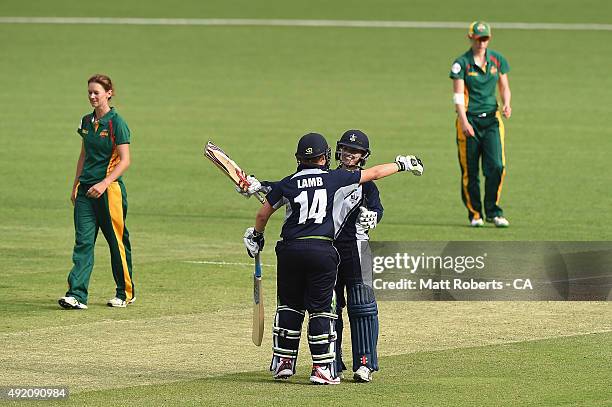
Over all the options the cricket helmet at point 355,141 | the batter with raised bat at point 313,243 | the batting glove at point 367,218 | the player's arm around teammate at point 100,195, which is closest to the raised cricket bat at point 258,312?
the batter with raised bat at point 313,243

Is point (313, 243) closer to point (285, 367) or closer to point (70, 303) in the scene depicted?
point (285, 367)

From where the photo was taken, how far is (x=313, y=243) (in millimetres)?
11109

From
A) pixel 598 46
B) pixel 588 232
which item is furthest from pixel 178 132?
pixel 598 46

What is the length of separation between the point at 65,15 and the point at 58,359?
3469cm

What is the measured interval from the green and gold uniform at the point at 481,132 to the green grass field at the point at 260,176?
1.53 feet

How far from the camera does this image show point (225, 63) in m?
38.4

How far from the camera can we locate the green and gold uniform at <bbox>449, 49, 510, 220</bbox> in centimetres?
1930

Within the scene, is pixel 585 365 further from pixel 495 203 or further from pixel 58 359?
pixel 495 203

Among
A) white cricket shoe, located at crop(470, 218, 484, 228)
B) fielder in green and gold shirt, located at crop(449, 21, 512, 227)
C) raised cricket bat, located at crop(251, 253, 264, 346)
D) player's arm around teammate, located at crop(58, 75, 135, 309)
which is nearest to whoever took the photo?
raised cricket bat, located at crop(251, 253, 264, 346)

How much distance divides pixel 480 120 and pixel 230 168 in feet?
26.7

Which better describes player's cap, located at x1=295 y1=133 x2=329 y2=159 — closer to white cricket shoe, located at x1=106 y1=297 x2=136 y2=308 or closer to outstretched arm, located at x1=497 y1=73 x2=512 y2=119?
white cricket shoe, located at x1=106 y1=297 x2=136 y2=308

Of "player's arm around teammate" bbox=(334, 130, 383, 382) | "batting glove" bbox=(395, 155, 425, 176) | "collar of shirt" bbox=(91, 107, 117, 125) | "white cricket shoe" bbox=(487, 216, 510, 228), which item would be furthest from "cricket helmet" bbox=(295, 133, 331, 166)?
"white cricket shoe" bbox=(487, 216, 510, 228)

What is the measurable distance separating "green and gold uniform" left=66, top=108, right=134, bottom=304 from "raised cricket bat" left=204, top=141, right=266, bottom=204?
2440 mm

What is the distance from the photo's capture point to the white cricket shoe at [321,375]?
11086mm
